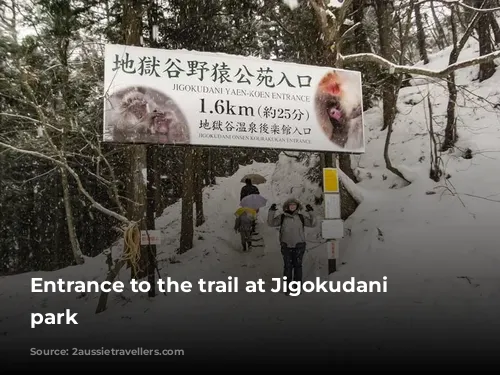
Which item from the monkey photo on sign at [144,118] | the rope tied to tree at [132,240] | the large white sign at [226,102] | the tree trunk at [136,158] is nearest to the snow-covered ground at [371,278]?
the rope tied to tree at [132,240]

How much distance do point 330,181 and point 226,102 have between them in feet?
8.97

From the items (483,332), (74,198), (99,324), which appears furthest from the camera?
(74,198)

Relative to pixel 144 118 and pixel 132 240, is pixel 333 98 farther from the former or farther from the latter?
pixel 132 240

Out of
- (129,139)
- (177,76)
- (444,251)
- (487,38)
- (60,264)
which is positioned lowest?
(60,264)

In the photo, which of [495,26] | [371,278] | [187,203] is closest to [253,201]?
[187,203]

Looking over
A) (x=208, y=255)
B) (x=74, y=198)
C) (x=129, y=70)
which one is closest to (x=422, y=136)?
(x=208, y=255)

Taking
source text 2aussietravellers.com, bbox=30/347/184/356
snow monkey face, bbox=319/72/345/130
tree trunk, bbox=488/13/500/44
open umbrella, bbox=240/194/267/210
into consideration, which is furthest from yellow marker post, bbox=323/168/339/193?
tree trunk, bbox=488/13/500/44

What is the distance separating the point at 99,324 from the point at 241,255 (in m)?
5.37

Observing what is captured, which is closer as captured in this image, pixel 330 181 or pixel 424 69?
pixel 330 181

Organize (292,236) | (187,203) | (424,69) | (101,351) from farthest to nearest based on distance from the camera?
(187,203), (424,69), (292,236), (101,351)

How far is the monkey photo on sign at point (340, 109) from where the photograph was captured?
9.33 meters

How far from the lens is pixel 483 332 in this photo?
18.8 ft

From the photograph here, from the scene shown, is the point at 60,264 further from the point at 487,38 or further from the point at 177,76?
the point at 487,38

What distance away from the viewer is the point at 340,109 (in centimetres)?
950
